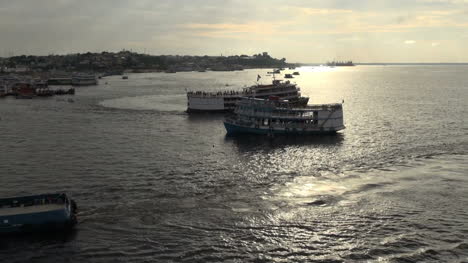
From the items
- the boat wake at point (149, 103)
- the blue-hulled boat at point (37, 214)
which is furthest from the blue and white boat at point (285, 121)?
the blue-hulled boat at point (37, 214)

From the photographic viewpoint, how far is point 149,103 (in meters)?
124

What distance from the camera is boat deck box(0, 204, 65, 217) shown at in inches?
1272

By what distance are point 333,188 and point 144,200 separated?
1820cm

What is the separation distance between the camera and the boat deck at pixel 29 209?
32.3 metres

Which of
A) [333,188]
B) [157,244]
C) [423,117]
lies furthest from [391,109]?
[157,244]

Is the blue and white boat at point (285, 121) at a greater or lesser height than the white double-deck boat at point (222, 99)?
lesser

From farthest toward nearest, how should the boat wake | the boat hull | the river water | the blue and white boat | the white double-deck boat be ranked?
the boat wake, the white double-deck boat, the blue and white boat, the boat hull, the river water

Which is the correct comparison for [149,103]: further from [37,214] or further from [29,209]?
[37,214]

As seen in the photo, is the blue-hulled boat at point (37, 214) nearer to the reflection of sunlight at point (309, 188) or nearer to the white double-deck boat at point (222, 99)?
the reflection of sunlight at point (309, 188)

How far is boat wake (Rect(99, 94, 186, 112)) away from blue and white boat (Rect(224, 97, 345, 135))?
38754mm

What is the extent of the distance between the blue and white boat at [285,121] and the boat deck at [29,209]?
42.8 m

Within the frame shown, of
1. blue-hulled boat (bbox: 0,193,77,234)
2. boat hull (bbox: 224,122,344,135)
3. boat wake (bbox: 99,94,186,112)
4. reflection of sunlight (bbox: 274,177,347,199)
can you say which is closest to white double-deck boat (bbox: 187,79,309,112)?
boat wake (bbox: 99,94,186,112)

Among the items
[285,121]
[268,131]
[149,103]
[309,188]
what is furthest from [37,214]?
[149,103]

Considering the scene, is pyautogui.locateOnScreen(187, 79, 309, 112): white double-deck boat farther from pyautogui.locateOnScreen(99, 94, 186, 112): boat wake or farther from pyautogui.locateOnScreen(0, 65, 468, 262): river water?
pyautogui.locateOnScreen(0, 65, 468, 262): river water
